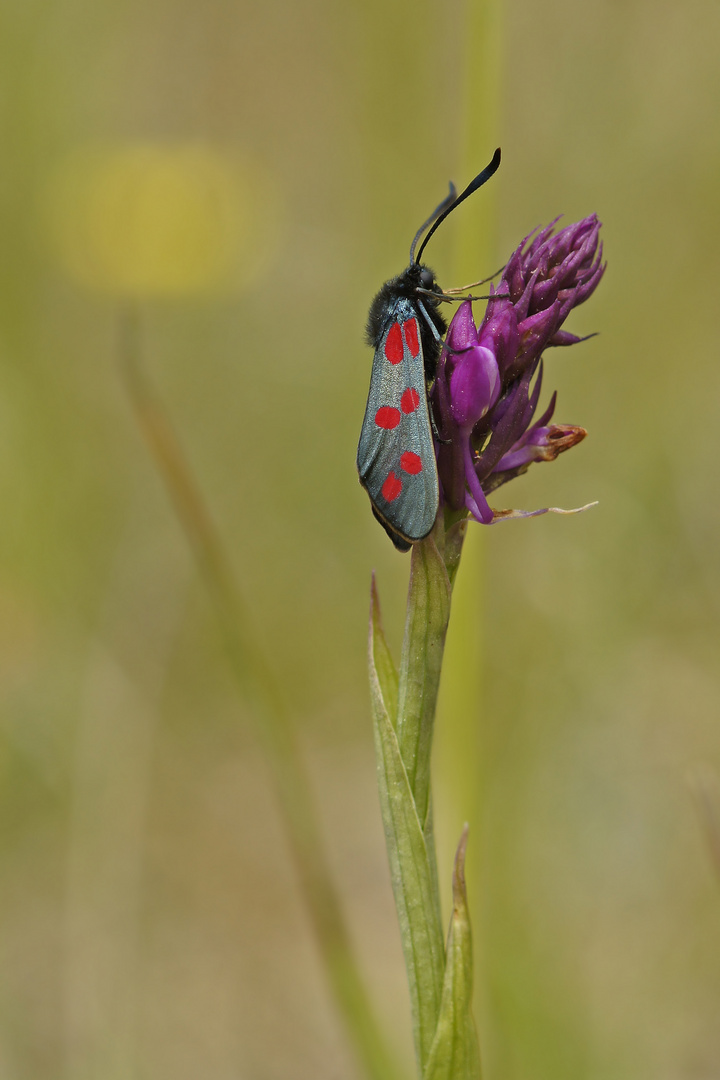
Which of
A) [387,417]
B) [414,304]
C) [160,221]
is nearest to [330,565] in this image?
[160,221]

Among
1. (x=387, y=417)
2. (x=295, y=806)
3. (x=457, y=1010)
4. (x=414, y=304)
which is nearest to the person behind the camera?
(x=457, y=1010)

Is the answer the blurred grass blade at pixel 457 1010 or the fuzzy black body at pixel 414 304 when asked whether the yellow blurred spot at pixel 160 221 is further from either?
the blurred grass blade at pixel 457 1010

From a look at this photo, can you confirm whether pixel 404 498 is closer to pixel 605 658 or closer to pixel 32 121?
pixel 605 658

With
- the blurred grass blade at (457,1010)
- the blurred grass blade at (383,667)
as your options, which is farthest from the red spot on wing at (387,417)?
the blurred grass blade at (457,1010)

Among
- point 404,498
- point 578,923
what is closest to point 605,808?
point 578,923

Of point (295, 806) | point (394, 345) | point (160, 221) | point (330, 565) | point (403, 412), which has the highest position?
point (160, 221)

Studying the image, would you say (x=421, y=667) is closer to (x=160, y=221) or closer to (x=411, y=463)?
(x=411, y=463)
